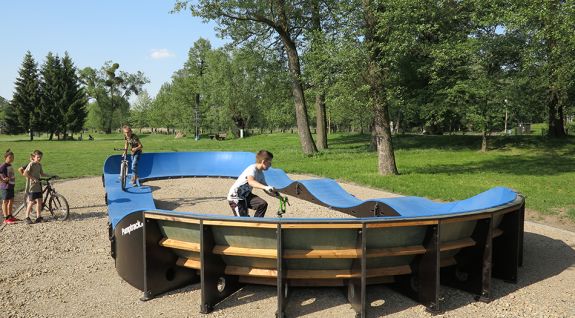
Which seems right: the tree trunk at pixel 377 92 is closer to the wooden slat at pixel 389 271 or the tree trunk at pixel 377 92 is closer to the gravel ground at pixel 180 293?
the gravel ground at pixel 180 293

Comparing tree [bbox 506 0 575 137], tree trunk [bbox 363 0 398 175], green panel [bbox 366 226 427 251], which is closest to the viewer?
green panel [bbox 366 226 427 251]

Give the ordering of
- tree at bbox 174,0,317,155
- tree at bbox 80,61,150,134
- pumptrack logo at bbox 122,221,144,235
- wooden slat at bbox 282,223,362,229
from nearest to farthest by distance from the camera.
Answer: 1. wooden slat at bbox 282,223,362,229
2. pumptrack logo at bbox 122,221,144,235
3. tree at bbox 174,0,317,155
4. tree at bbox 80,61,150,134

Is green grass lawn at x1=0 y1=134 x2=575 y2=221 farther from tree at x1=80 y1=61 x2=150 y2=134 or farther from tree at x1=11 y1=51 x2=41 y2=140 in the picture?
tree at x1=80 y1=61 x2=150 y2=134

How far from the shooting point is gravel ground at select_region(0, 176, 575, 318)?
494cm

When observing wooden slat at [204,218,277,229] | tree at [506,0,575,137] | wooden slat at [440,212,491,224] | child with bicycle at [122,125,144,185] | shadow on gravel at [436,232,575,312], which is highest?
tree at [506,0,575,137]

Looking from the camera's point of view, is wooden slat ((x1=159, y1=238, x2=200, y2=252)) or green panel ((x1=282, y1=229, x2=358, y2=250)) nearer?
green panel ((x1=282, y1=229, x2=358, y2=250))

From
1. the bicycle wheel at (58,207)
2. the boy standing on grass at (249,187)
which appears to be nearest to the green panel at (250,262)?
the boy standing on grass at (249,187)

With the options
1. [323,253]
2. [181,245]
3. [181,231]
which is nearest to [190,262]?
[181,245]

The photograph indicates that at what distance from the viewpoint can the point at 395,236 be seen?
4.92 meters

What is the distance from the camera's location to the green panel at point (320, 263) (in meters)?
4.98

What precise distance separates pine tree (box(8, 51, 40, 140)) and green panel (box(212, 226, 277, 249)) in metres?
59.4

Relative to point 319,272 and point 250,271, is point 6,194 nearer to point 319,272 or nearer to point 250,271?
point 250,271

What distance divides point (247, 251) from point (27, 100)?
62.0 m

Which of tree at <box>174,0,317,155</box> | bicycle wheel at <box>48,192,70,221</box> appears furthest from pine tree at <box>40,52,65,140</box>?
bicycle wheel at <box>48,192,70,221</box>
